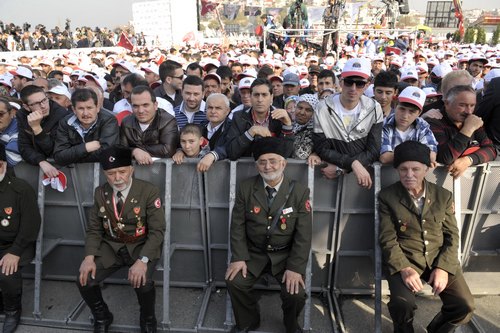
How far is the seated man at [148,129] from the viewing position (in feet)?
11.5

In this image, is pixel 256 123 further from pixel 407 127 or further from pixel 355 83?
pixel 407 127

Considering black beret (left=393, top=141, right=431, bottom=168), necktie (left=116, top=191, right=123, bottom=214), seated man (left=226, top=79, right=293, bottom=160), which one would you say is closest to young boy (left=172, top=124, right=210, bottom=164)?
seated man (left=226, top=79, right=293, bottom=160)

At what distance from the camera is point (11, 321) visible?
131 inches

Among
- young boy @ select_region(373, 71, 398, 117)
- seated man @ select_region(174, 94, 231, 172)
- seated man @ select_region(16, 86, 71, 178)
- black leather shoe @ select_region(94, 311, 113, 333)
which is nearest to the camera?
black leather shoe @ select_region(94, 311, 113, 333)

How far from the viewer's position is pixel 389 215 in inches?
118

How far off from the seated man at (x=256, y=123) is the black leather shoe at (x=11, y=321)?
2616 millimetres

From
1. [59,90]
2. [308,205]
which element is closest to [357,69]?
[308,205]

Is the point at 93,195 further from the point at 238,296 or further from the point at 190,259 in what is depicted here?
the point at 238,296

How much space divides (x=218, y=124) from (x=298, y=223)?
1.56 meters

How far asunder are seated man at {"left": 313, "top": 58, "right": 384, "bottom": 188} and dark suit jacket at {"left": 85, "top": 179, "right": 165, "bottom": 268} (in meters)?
1.61

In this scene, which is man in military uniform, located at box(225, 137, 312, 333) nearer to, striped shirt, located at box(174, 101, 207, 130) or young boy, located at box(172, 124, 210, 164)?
young boy, located at box(172, 124, 210, 164)

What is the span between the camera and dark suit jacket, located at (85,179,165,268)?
123 inches

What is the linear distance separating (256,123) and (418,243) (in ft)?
6.27

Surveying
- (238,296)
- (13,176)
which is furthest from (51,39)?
(238,296)
